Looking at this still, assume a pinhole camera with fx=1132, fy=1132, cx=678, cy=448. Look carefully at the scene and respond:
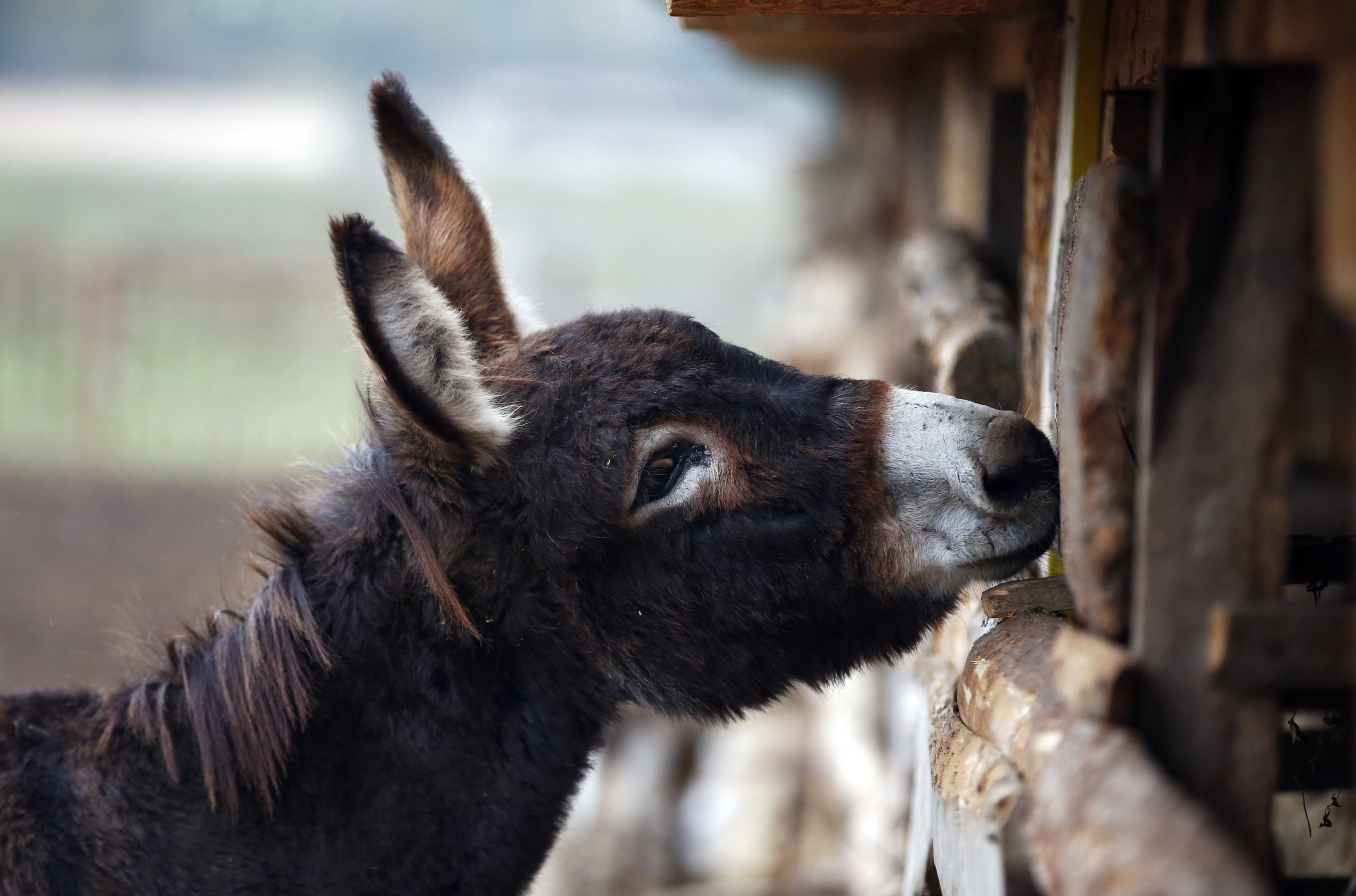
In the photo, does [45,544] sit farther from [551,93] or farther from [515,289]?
[551,93]

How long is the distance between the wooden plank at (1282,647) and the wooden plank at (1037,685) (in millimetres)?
135

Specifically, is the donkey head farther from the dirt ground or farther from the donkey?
the dirt ground

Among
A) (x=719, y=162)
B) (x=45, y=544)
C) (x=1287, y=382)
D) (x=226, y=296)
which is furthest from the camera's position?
(x=719, y=162)

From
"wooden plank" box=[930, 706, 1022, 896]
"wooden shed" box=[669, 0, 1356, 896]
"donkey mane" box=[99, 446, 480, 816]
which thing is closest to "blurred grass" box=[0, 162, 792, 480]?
"donkey mane" box=[99, 446, 480, 816]

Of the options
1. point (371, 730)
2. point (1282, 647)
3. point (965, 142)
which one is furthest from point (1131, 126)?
point (965, 142)

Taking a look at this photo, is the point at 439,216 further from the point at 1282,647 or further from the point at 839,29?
the point at 1282,647

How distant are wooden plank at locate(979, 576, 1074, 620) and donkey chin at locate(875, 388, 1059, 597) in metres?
0.14

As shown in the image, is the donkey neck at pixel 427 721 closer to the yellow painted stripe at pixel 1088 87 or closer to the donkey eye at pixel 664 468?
the donkey eye at pixel 664 468

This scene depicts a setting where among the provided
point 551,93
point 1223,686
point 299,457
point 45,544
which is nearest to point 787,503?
point 1223,686

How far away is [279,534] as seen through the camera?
257 cm

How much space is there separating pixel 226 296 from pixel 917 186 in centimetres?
1267

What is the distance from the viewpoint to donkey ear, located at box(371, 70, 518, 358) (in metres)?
2.95

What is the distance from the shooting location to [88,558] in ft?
36.4

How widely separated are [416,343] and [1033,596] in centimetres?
130
